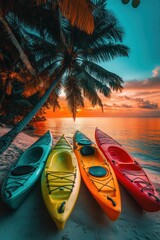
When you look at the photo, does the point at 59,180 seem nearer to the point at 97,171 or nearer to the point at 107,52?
the point at 97,171

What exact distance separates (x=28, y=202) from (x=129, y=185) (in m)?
2.40

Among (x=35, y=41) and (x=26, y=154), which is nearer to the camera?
(x=26, y=154)

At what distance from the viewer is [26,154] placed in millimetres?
4730

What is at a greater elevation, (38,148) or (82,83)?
(82,83)

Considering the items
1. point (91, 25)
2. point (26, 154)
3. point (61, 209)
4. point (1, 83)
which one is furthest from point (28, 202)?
point (1, 83)

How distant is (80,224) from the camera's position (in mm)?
2480

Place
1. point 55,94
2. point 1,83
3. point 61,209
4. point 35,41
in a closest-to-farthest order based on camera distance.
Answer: point 61,209
point 35,41
point 55,94
point 1,83

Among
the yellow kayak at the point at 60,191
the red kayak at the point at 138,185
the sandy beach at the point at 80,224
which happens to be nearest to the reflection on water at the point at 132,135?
the red kayak at the point at 138,185

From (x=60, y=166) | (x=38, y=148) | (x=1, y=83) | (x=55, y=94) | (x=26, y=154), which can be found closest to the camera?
(x=60, y=166)

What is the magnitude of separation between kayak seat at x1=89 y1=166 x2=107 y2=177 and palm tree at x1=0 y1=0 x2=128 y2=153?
328 cm

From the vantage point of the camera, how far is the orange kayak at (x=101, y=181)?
2.52 meters

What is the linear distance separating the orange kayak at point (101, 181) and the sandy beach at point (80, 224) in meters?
0.27

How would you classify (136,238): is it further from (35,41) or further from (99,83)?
(35,41)

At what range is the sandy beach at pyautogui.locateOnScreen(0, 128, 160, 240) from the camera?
226 centimetres
